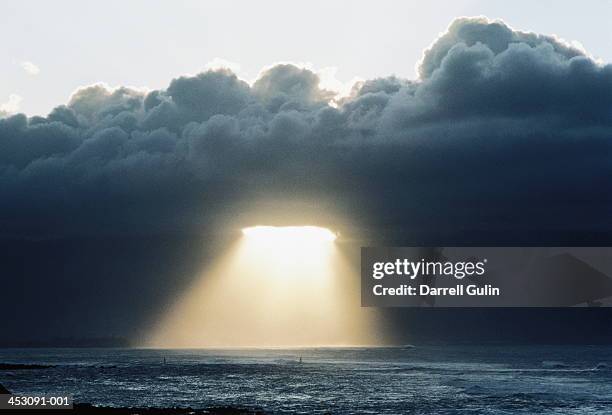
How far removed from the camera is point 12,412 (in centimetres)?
6956

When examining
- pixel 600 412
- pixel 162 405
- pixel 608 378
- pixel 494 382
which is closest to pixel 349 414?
pixel 162 405

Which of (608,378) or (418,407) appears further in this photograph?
(608,378)

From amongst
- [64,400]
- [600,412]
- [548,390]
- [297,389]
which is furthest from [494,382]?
[64,400]

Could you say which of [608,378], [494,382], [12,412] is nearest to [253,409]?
[12,412]

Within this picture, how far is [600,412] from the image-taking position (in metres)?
102

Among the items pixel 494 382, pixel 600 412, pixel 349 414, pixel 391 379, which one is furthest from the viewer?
pixel 391 379

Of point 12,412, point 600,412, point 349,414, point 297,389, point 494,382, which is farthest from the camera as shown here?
point 494,382

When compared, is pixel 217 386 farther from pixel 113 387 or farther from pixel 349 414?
pixel 349 414

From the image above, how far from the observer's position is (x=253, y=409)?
320 feet

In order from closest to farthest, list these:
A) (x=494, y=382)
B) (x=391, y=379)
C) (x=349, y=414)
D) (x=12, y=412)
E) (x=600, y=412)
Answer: (x=12, y=412) < (x=349, y=414) < (x=600, y=412) < (x=494, y=382) < (x=391, y=379)

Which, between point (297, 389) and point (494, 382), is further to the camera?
point (494, 382)

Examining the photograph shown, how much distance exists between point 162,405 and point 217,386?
43970 mm

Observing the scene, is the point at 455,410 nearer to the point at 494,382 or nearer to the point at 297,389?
the point at 297,389

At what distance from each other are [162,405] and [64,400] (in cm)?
1227
